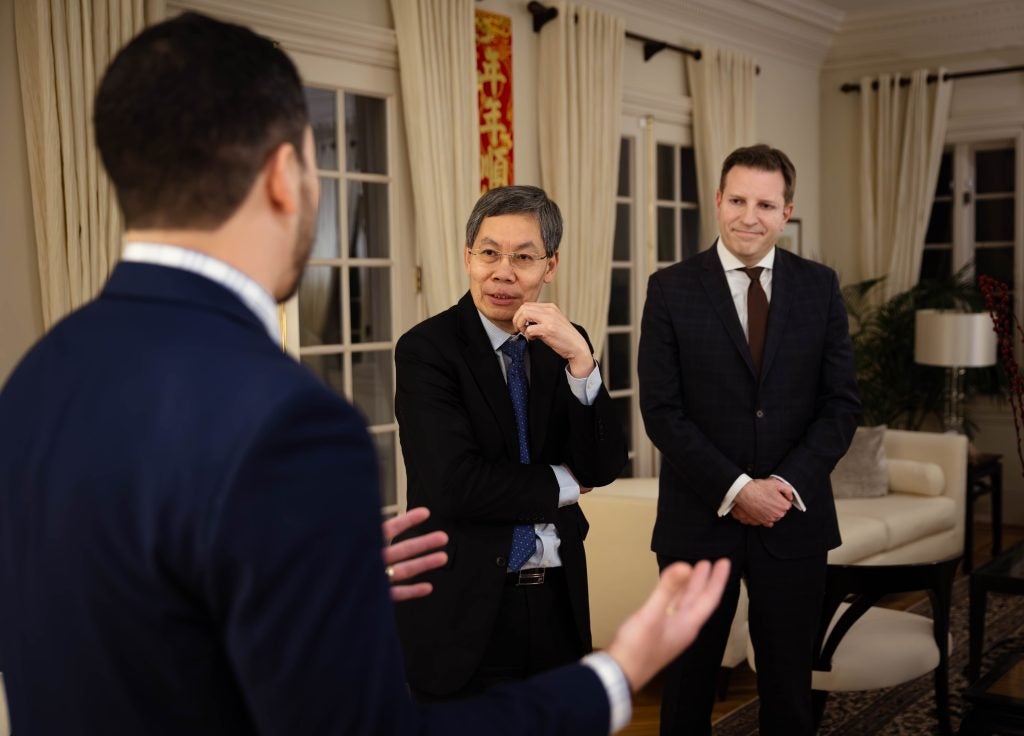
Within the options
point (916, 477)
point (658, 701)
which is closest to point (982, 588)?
point (658, 701)

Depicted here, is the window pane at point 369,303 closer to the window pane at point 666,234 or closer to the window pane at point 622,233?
the window pane at point 622,233

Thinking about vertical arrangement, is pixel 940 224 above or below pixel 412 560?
above

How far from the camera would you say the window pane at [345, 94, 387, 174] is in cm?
486

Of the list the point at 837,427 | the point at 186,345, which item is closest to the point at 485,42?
the point at 837,427

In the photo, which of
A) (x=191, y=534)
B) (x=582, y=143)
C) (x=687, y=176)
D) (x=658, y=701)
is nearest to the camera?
(x=191, y=534)

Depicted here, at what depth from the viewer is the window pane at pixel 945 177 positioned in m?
7.61

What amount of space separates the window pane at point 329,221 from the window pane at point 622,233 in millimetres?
2142

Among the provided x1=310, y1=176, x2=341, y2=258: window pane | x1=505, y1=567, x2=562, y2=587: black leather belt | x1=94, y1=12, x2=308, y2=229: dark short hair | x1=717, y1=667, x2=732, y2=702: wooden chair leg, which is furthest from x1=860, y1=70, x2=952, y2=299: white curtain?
x1=94, y1=12, x2=308, y2=229: dark short hair

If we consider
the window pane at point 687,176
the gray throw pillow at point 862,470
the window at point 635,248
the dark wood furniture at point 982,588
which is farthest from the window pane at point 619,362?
the dark wood furniture at point 982,588

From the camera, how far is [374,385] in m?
5.03

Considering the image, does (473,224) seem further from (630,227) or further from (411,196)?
(630,227)

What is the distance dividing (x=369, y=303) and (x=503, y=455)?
2.97 meters

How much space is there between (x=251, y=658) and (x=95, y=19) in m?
3.33

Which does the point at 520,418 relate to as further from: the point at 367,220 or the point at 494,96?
the point at 494,96
